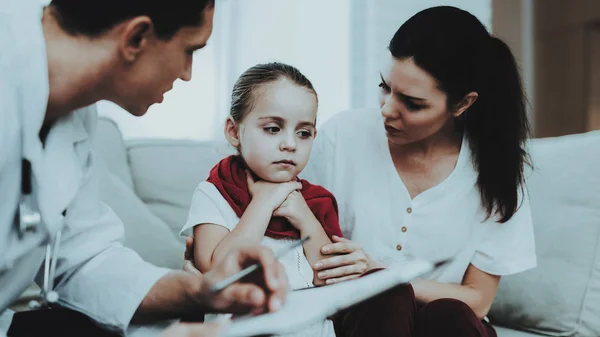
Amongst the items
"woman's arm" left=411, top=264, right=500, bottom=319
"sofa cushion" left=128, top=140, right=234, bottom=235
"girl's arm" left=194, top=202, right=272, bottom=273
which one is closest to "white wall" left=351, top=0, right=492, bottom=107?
"sofa cushion" left=128, top=140, right=234, bottom=235

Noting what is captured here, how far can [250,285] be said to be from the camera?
74 cm

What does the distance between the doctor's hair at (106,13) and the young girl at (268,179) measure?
1.28ft

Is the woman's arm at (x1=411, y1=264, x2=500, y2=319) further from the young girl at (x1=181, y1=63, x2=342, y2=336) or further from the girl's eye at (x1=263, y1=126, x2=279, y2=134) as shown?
the girl's eye at (x1=263, y1=126, x2=279, y2=134)

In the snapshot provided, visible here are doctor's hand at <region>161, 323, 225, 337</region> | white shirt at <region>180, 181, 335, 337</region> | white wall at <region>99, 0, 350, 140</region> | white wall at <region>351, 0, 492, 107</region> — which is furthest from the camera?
white wall at <region>351, 0, 492, 107</region>

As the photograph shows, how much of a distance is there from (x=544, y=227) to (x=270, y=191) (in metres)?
0.74

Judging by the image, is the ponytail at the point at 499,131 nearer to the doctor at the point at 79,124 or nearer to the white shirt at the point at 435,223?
the white shirt at the point at 435,223

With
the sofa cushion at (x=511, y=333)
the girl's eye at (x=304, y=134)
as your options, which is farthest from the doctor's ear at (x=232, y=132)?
the sofa cushion at (x=511, y=333)

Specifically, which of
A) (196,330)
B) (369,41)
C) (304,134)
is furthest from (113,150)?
(369,41)

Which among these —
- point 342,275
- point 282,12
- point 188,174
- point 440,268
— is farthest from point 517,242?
point 282,12

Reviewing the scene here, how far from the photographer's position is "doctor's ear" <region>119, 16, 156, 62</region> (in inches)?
31.1

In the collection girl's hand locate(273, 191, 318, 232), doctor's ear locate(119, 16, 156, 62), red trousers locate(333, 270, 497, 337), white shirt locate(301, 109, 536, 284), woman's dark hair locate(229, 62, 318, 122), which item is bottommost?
red trousers locate(333, 270, 497, 337)

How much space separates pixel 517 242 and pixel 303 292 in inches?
28.1

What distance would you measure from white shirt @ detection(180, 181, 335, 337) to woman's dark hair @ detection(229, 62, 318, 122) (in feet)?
0.49

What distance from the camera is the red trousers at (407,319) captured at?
1.05 meters
